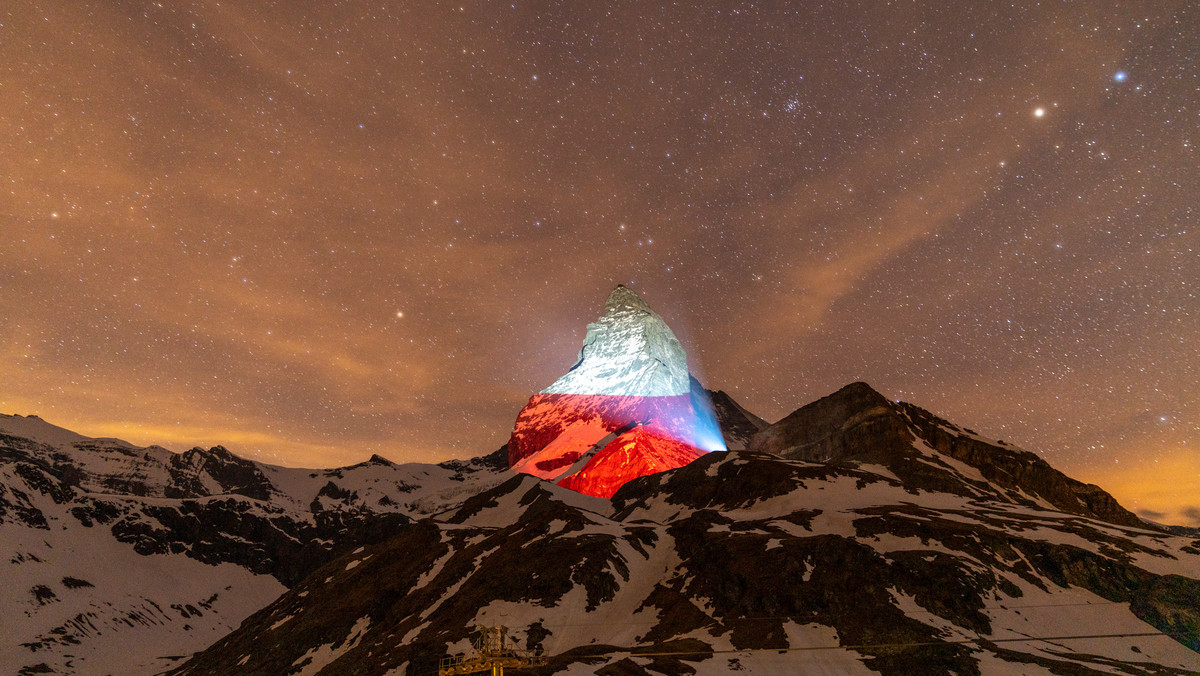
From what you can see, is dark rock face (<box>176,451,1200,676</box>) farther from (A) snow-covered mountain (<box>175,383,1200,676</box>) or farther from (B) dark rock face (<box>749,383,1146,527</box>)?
(B) dark rock face (<box>749,383,1146,527</box>)

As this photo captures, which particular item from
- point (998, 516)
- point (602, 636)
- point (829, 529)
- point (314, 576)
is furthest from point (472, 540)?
point (998, 516)

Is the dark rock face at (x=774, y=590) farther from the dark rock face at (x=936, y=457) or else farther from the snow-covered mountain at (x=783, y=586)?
the dark rock face at (x=936, y=457)

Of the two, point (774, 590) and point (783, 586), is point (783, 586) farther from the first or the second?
point (774, 590)

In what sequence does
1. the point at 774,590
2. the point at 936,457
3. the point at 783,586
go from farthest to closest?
the point at 936,457 < the point at 783,586 < the point at 774,590

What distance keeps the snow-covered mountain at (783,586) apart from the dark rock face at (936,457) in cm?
99

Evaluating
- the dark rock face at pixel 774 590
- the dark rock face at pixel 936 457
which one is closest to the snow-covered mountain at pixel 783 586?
the dark rock face at pixel 774 590

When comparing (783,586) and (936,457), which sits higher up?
(936,457)

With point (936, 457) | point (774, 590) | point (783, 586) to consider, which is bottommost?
point (774, 590)

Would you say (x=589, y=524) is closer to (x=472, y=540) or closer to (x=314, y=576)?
(x=472, y=540)

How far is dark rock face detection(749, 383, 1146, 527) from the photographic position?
515 feet

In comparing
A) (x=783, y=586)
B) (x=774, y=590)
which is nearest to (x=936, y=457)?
(x=783, y=586)

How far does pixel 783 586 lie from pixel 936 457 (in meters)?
94.0

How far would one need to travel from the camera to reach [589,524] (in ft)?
443

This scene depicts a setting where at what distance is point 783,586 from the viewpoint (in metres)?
96.5
